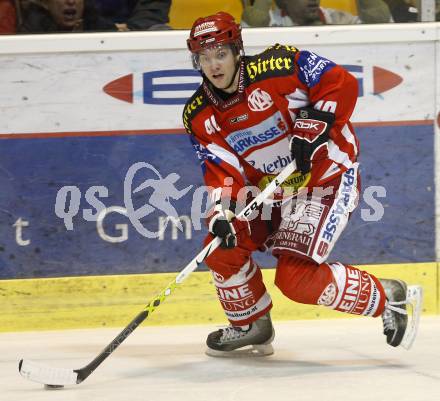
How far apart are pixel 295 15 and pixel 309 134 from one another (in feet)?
3.87

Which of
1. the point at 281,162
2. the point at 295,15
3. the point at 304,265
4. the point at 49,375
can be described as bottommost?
the point at 49,375

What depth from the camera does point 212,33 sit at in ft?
12.0

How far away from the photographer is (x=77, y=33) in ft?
15.0

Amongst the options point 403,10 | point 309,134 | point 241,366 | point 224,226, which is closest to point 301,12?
point 403,10

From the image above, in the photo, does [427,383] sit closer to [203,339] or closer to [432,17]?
[203,339]

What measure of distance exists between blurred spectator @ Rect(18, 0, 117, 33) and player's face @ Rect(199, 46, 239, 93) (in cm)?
103

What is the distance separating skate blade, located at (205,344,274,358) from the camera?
13.1 feet

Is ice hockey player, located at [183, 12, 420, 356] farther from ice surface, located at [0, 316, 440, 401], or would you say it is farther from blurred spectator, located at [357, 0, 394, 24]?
blurred spectator, located at [357, 0, 394, 24]

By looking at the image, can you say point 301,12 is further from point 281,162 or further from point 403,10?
point 281,162

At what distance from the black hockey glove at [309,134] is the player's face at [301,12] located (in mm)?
1078

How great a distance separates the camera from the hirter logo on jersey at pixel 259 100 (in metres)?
3.75

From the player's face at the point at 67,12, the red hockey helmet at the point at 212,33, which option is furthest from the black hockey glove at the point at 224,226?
the player's face at the point at 67,12

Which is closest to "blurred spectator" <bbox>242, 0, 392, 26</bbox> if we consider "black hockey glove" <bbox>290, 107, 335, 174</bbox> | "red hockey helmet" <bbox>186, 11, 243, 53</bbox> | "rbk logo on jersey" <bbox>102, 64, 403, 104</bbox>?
"rbk logo on jersey" <bbox>102, 64, 403, 104</bbox>

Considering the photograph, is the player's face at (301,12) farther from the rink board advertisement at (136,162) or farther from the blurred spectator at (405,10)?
the blurred spectator at (405,10)
